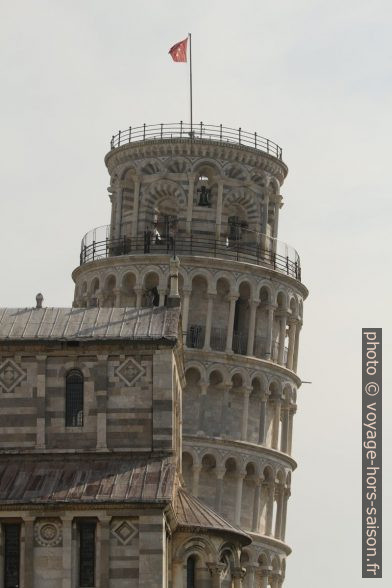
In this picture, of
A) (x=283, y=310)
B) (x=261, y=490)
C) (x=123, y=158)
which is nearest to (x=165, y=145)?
(x=123, y=158)

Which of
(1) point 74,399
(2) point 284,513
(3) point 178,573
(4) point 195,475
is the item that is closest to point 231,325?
(4) point 195,475

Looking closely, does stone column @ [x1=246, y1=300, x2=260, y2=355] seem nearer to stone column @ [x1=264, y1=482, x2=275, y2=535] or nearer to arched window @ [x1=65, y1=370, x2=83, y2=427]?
stone column @ [x1=264, y1=482, x2=275, y2=535]

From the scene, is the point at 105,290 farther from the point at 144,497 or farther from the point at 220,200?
the point at 144,497

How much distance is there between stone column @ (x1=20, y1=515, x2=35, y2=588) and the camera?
91875mm

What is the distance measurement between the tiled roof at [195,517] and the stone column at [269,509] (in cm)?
4341

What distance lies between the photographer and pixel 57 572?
91938 millimetres

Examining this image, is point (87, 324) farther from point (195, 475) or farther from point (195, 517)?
point (195, 475)

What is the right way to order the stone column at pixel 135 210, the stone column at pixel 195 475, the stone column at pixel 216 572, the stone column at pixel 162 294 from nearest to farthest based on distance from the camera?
1. the stone column at pixel 216 572
2. the stone column at pixel 162 294
3. the stone column at pixel 195 475
4. the stone column at pixel 135 210

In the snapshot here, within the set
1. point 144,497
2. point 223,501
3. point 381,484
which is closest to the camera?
point 144,497

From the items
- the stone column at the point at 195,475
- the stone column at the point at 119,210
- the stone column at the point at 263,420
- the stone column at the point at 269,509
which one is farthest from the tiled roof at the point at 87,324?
the stone column at the point at 119,210

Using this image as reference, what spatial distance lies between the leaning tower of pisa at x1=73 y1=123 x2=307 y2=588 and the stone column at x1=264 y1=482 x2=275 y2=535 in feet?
0.30

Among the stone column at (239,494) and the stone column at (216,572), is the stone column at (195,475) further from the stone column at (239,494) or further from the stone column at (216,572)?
the stone column at (216,572)

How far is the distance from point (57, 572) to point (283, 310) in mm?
57355

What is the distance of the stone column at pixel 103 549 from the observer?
91.6 metres
